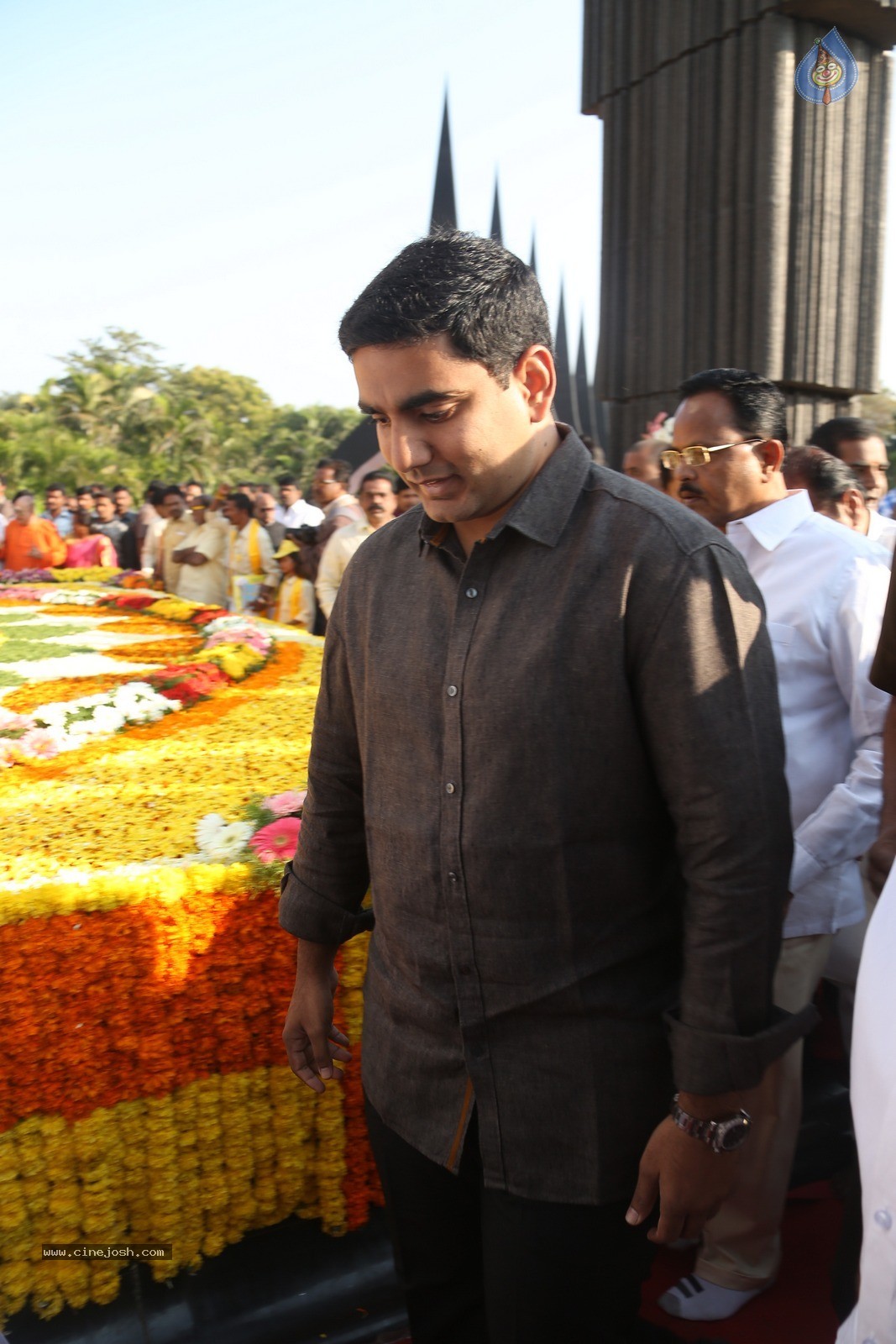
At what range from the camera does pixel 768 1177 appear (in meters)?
2.22

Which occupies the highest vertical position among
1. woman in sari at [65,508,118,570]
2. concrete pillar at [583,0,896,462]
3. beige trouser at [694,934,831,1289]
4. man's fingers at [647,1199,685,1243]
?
concrete pillar at [583,0,896,462]

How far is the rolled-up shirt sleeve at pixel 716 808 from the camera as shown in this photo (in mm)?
1246

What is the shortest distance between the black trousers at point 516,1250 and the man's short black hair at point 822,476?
8.47 ft

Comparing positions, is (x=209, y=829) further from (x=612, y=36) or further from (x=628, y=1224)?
(x=612, y=36)

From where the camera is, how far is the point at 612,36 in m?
6.97

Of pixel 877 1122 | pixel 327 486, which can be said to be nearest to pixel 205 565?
pixel 327 486

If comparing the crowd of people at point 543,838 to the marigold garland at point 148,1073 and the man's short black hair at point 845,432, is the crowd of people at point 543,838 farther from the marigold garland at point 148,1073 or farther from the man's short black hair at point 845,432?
the man's short black hair at point 845,432

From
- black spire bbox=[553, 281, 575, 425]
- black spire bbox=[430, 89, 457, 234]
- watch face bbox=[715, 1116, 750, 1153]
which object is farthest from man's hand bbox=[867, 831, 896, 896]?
black spire bbox=[553, 281, 575, 425]

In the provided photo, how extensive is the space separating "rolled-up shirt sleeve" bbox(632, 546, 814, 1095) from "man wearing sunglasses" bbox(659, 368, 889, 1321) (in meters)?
0.88

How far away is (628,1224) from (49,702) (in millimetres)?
3046

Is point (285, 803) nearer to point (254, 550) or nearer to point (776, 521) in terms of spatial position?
point (776, 521)

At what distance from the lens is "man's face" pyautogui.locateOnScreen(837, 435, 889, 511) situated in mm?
3992

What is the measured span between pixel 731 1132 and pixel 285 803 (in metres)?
1.57

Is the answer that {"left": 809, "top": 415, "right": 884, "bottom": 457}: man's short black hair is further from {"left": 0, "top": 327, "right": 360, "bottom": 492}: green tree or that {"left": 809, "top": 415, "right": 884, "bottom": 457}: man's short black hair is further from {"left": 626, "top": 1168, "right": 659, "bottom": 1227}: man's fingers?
{"left": 0, "top": 327, "right": 360, "bottom": 492}: green tree
